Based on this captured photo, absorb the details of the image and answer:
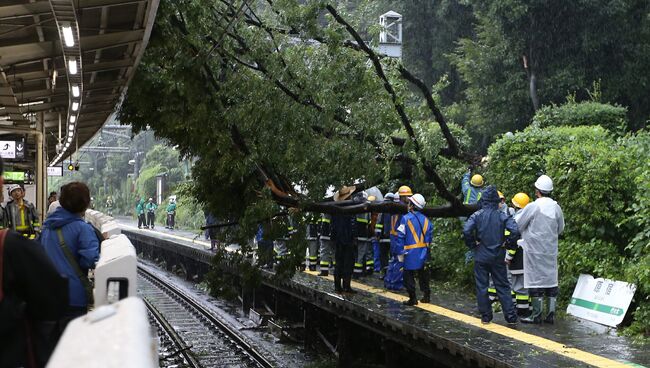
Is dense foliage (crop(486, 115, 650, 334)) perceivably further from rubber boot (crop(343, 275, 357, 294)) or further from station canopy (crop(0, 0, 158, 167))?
station canopy (crop(0, 0, 158, 167))

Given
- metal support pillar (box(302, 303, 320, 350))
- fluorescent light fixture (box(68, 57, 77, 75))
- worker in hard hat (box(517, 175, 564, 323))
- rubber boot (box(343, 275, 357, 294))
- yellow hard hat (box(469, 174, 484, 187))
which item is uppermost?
fluorescent light fixture (box(68, 57, 77, 75))

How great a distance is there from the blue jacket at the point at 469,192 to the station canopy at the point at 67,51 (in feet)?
16.5

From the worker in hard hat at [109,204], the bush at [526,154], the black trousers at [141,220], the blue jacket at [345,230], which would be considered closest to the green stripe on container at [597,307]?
the bush at [526,154]

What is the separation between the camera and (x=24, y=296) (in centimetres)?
380

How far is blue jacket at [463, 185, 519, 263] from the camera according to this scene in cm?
1034

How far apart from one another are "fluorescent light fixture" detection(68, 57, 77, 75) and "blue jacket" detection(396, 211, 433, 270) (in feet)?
15.1

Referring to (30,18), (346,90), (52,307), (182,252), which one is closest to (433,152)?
(346,90)

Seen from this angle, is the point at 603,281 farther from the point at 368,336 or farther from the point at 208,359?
the point at 208,359

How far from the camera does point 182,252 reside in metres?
25.7

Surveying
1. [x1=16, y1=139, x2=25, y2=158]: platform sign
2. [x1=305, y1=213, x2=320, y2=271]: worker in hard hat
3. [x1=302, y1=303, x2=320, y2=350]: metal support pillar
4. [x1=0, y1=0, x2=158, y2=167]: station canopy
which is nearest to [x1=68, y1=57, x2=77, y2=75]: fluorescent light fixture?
[x1=0, y1=0, x2=158, y2=167]: station canopy

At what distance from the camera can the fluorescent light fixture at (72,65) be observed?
36.6ft

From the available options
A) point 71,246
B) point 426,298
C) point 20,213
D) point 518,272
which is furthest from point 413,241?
point 20,213

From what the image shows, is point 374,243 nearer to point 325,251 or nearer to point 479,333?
point 325,251

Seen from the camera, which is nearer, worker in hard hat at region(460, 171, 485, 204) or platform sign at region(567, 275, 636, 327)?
platform sign at region(567, 275, 636, 327)
